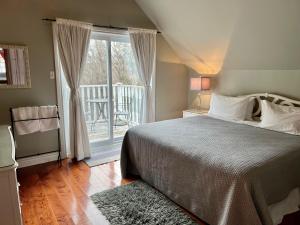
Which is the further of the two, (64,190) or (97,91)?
(97,91)

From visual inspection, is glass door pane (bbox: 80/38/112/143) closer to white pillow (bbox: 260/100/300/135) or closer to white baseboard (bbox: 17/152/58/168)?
white baseboard (bbox: 17/152/58/168)

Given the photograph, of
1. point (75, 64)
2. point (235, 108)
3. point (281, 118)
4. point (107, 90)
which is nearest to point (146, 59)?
point (107, 90)

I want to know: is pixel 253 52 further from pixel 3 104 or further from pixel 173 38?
pixel 3 104

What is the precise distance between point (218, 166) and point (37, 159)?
271 centimetres

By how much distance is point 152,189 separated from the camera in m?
2.57

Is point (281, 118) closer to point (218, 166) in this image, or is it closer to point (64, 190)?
point (218, 166)

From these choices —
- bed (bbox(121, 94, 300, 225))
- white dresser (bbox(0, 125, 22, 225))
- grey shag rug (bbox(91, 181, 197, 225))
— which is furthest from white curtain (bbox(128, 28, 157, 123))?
white dresser (bbox(0, 125, 22, 225))

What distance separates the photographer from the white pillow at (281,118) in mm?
2555

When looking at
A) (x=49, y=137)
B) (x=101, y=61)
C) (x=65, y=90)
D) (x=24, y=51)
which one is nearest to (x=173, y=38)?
(x=101, y=61)

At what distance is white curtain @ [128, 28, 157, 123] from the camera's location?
3.87 meters

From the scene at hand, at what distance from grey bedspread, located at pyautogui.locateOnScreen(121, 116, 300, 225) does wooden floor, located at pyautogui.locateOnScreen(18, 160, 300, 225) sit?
0.33m

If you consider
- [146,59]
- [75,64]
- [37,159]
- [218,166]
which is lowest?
[37,159]

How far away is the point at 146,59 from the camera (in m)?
4.02

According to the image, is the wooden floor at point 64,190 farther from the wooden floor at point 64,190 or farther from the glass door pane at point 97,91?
the glass door pane at point 97,91
